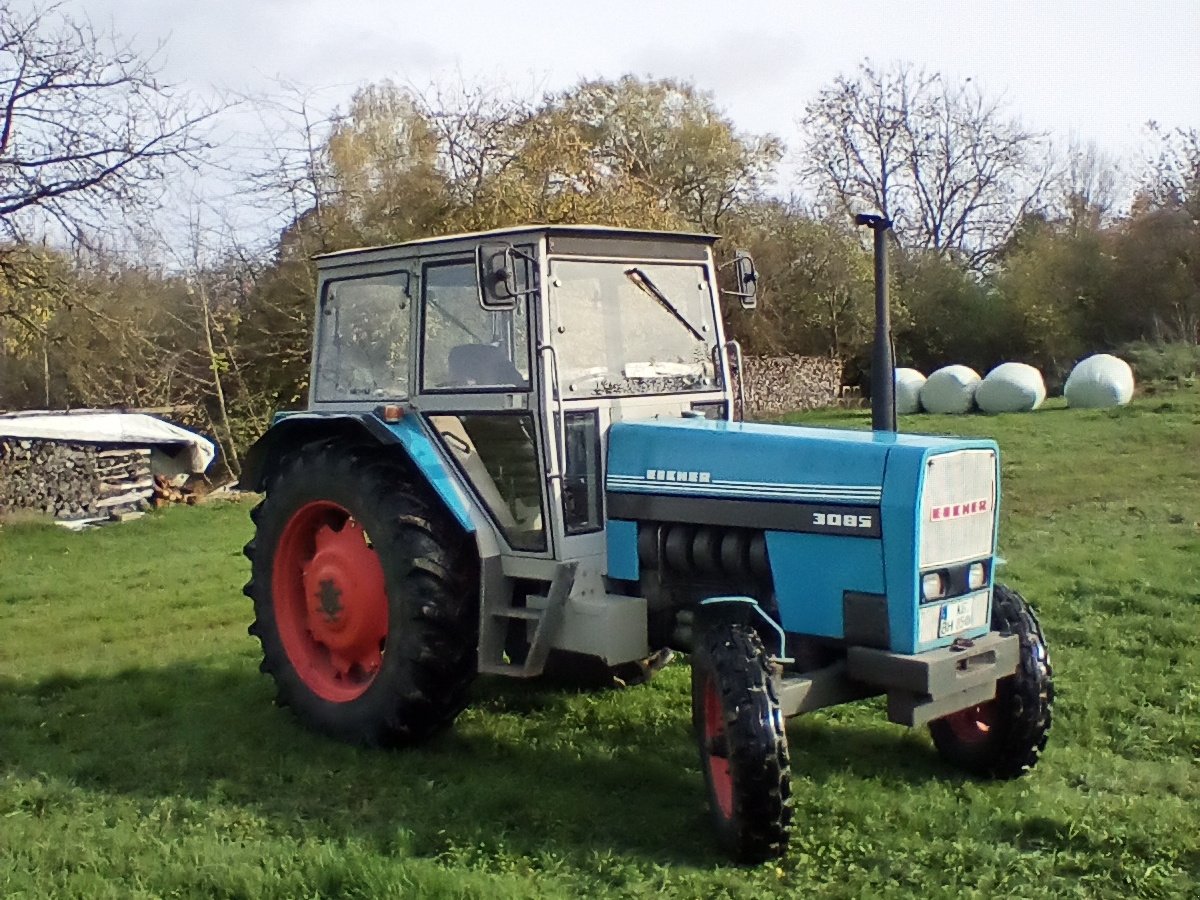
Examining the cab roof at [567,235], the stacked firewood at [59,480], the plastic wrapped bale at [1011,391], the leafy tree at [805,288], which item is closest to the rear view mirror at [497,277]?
the cab roof at [567,235]

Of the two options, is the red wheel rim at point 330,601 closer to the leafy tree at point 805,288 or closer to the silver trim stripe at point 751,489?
the silver trim stripe at point 751,489

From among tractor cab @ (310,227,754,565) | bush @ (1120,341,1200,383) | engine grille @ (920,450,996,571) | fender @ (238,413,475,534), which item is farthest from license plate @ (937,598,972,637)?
bush @ (1120,341,1200,383)

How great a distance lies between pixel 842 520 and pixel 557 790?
154 cm

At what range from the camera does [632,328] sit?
17.0 ft

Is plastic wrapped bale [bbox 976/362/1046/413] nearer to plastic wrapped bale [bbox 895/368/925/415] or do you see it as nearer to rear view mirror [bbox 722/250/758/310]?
plastic wrapped bale [bbox 895/368/925/415]

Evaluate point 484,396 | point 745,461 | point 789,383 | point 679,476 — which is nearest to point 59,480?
point 484,396

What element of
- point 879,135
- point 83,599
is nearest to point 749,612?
point 83,599

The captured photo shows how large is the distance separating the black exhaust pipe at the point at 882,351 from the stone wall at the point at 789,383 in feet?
60.3

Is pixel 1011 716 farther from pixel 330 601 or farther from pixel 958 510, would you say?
pixel 330 601

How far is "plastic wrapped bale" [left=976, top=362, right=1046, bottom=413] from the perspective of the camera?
802 inches

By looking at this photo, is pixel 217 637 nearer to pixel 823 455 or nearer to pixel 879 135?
pixel 823 455

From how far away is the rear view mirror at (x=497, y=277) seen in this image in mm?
4531

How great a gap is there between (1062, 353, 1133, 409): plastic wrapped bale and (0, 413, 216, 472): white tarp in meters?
13.6

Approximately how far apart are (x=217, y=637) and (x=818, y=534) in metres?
4.86
